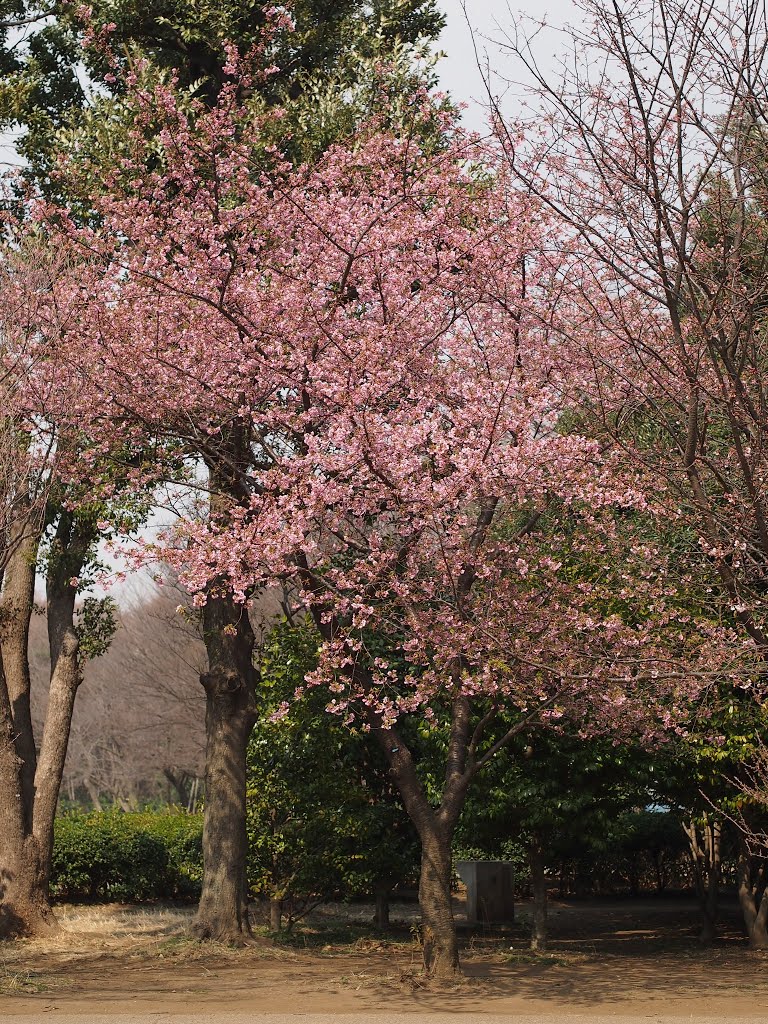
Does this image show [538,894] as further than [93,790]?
No

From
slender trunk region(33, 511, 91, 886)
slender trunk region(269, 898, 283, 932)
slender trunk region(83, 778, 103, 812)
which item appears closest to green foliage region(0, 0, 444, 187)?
slender trunk region(33, 511, 91, 886)

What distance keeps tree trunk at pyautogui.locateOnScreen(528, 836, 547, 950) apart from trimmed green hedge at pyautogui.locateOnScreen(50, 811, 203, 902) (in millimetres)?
7950

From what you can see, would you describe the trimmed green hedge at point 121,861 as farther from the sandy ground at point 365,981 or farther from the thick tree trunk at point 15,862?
the thick tree trunk at point 15,862

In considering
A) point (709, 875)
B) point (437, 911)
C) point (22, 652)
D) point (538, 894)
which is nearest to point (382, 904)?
point (538, 894)

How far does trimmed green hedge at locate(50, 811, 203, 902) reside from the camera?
18469 millimetres

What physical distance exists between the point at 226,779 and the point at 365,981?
3321mm

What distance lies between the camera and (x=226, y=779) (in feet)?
40.7

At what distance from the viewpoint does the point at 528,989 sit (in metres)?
9.38

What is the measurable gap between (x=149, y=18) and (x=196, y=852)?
13.8 m

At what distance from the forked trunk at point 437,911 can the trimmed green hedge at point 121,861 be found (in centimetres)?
993

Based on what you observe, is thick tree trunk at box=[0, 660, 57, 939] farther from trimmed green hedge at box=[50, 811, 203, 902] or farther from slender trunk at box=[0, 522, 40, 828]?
trimmed green hedge at box=[50, 811, 203, 902]

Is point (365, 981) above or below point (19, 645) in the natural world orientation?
below

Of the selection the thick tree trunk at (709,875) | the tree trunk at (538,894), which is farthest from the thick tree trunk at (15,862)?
the thick tree trunk at (709,875)

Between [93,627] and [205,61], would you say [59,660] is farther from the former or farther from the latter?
[205,61]
